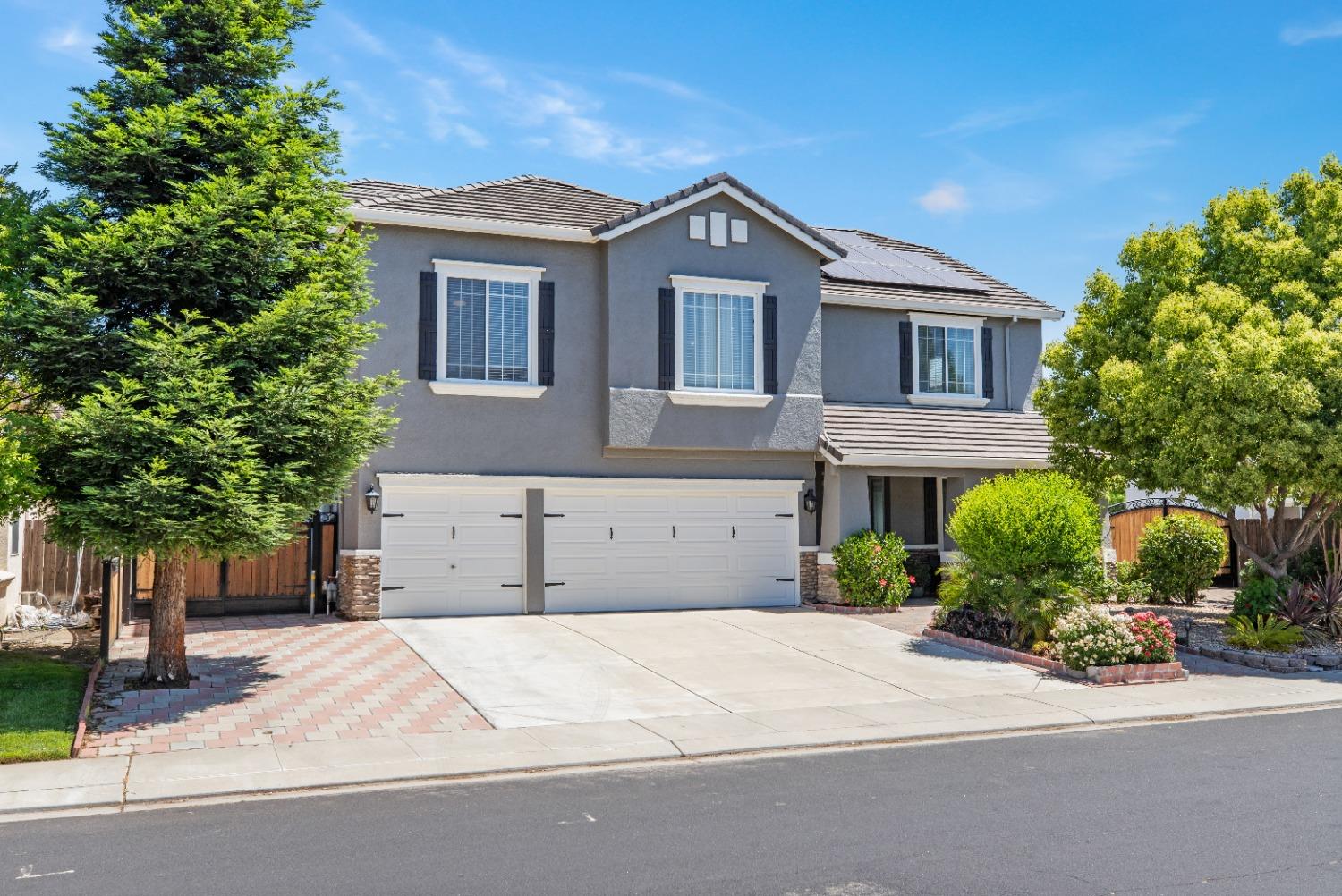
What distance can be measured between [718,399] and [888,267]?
6.42 metres

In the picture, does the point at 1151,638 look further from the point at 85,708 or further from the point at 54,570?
the point at 54,570

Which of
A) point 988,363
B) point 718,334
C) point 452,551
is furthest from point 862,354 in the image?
point 452,551

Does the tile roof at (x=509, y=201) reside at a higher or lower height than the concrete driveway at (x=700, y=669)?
higher

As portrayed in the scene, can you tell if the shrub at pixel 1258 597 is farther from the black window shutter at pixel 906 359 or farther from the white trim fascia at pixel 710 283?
the white trim fascia at pixel 710 283

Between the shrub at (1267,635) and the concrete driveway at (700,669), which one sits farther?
the shrub at (1267,635)

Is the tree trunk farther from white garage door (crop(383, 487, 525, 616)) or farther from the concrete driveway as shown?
white garage door (crop(383, 487, 525, 616))

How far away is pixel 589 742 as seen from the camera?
10.2 meters

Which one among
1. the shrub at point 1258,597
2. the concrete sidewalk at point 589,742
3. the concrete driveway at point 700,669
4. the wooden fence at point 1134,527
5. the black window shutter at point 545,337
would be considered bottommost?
the concrete sidewalk at point 589,742

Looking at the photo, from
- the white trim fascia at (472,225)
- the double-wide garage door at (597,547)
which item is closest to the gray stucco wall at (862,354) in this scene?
the double-wide garage door at (597,547)

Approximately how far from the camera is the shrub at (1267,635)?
15.3 meters

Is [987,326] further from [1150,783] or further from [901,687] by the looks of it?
[1150,783]

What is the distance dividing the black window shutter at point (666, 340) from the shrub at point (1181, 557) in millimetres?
10047

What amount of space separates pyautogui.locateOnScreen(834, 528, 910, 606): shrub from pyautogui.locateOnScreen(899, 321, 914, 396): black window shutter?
11.7ft

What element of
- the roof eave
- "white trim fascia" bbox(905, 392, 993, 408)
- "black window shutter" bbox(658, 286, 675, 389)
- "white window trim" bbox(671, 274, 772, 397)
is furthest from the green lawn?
"white trim fascia" bbox(905, 392, 993, 408)
